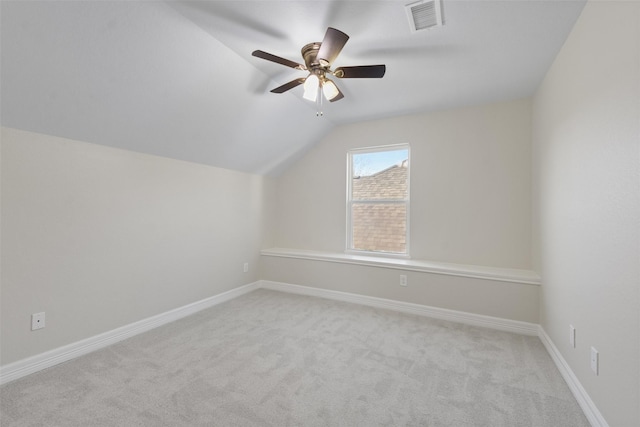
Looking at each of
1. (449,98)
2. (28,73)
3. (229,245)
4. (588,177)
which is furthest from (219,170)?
(588,177)

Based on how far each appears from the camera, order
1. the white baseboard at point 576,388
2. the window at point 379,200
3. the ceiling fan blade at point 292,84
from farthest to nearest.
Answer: the window at point 379,200, the ceiling fan blade at point 292,84, the white baseboard at point 576,388

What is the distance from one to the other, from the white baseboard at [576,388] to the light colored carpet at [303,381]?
0.15ft

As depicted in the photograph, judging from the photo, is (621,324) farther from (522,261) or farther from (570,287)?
(522,261)

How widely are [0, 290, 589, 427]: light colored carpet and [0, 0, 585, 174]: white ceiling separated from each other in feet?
6.04

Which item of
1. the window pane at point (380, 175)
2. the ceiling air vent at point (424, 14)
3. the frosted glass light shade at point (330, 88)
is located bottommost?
the window pane at point (380, 175)

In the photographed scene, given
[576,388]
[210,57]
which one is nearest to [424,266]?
[576,388]

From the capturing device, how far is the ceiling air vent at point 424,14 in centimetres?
169

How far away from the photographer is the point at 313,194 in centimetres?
431

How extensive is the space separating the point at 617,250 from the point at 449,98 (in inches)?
89.2

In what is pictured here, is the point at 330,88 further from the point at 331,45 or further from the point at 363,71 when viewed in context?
the point at 331,45

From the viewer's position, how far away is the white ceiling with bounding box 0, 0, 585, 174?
166cm

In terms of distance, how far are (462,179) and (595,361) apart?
7.17ft

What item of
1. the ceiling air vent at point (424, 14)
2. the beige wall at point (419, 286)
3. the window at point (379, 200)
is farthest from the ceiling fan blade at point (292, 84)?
the beige wall at point (419, 286)

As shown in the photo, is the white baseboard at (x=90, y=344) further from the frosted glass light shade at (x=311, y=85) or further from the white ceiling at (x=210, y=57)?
the frosted glass light shade at (x=311, y=85)
